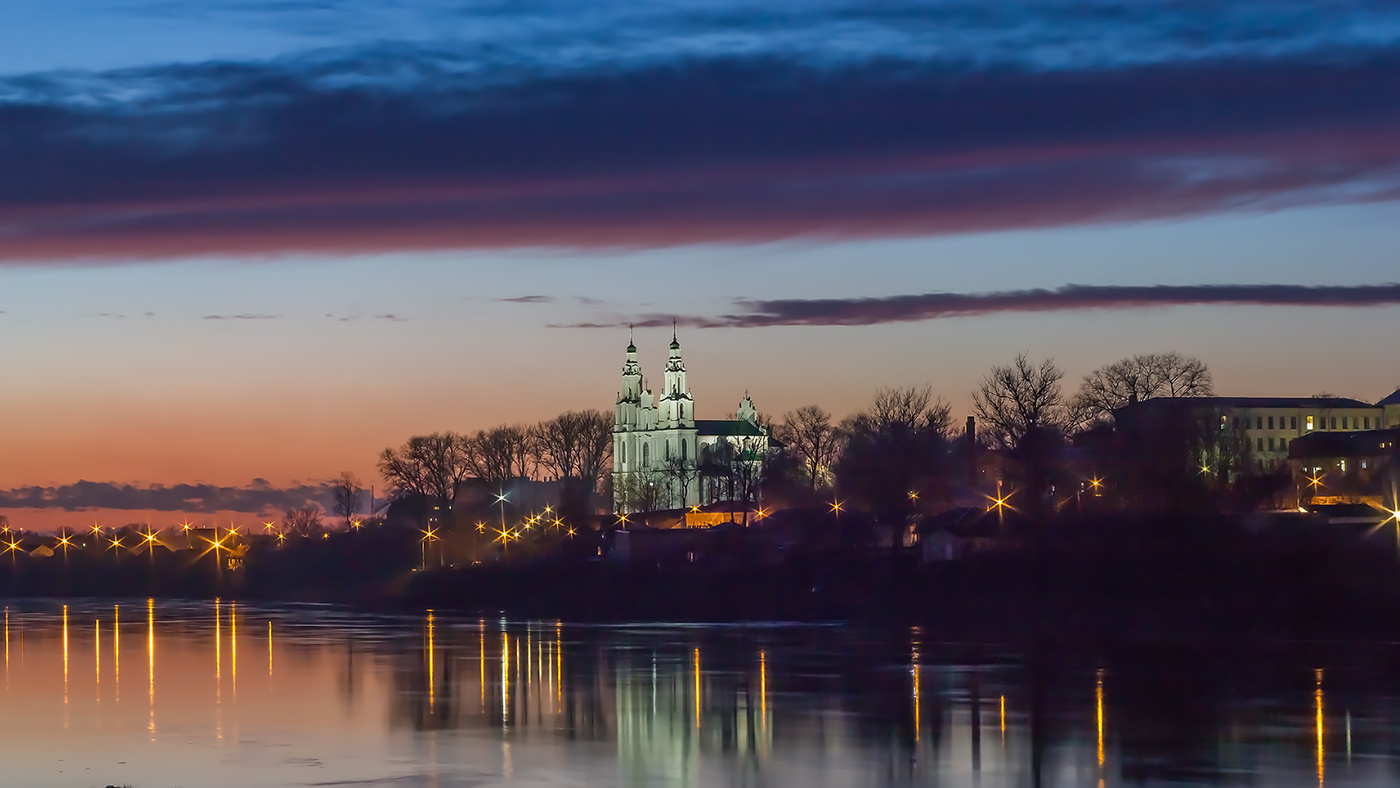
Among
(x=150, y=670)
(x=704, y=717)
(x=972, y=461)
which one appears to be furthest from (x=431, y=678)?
(x=972, y=461)

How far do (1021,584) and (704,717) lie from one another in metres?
40.3

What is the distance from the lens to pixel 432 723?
42531 mm

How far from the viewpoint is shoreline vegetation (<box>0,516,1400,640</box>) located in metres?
69.4

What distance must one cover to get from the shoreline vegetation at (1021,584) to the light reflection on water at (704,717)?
27.2 ft

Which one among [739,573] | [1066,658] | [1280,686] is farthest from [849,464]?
[1280,686]

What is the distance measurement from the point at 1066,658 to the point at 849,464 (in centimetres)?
6097

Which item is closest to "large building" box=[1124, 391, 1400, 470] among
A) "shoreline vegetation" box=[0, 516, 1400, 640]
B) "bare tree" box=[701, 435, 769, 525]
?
"bare tree" box=[701, 435, 769, 525]

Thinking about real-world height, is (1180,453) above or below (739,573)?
above

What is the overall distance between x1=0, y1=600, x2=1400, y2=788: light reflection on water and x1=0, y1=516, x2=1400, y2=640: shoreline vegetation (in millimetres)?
8281

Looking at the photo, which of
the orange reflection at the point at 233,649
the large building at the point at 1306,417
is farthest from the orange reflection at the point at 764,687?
the large building at the point at 1306,417

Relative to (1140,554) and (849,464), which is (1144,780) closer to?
(1140,554)

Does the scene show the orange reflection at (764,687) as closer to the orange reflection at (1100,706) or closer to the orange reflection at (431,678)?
the orange reflection at (1100,706)

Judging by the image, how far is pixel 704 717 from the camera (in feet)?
140

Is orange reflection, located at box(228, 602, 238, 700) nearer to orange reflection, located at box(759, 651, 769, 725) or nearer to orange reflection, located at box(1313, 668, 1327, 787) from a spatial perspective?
orange reflection, located at box(759, 651, 769, 725)
